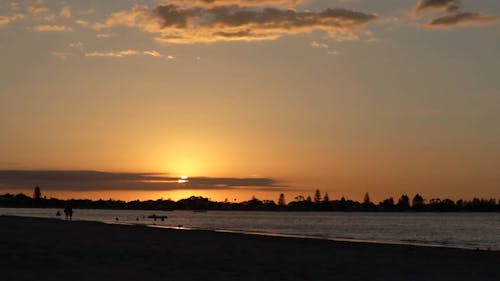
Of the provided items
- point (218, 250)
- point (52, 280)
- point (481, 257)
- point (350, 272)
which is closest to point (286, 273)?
point (350, 272)

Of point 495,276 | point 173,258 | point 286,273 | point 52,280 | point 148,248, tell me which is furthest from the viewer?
point 148,248

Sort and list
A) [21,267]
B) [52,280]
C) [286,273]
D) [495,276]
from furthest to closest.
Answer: [495,276] → [286,273] → [21,267] → [52,280]

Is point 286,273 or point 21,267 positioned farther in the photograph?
point 286,273

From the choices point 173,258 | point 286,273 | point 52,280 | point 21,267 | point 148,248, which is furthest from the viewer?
point 148,248

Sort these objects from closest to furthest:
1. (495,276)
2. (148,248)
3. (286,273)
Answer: (286,273)
(495,276)
(148,248)

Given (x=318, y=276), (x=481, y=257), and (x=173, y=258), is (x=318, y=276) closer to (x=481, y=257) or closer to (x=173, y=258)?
(x=173, y=258)

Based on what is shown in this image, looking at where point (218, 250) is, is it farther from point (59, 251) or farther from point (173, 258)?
point (59, 251)

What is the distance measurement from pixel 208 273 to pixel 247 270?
183 centimetres

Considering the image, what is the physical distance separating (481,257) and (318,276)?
1492 cm

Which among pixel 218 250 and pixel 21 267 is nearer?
pixel 21 267

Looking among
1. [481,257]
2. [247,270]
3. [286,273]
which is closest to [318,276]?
[286,273]

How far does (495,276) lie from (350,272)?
531 centimetres

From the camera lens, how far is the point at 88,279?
56.1 feet

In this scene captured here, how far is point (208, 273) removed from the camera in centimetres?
1967
